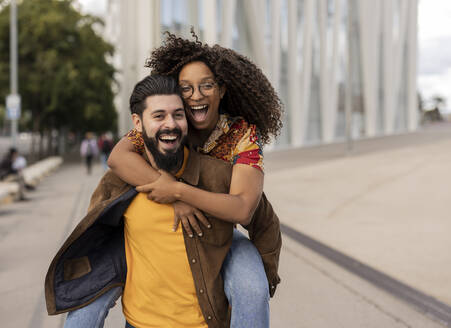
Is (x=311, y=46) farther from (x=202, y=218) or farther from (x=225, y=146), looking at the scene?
(x=202, y=218)

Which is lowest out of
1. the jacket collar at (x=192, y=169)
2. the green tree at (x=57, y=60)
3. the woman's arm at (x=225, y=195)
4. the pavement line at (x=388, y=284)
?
the pavement line at (x=388, y=284)

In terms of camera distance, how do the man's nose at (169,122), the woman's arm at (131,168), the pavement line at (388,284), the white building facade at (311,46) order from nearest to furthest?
the man's nose at (169,122)
the woman's arm at (131,168)
the pavement line at (388,284)
the white building facade at (311,46)

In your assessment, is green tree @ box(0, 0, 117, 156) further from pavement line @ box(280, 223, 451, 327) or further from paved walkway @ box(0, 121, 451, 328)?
pavement line @ box(280, 223, 451, 327)

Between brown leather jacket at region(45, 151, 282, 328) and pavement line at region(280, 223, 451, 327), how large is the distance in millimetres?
2499

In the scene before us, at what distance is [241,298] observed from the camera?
1.95 m

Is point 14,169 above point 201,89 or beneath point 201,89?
beneath

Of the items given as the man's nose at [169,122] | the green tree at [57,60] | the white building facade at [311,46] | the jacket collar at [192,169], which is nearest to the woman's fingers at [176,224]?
the jacket collar at [192,169]

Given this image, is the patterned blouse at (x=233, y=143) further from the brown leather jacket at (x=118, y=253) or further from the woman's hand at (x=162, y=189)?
the woman's hand at (x=162, y=189)

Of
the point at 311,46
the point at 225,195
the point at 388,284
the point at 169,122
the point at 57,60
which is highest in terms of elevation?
the point at 311,46

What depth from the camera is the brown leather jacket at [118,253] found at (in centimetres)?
199

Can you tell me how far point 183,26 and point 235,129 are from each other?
88.1 feet

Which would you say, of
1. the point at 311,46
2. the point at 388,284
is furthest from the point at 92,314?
the point at 311,46

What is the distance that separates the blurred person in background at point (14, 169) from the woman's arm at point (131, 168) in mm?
10819

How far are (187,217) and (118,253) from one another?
42 cm
